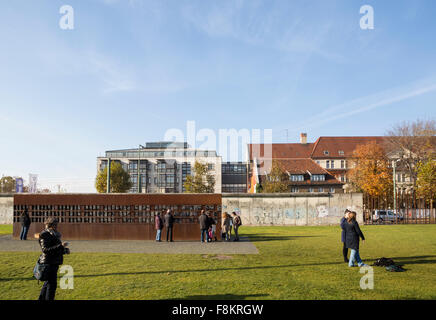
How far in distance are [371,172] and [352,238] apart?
45208mm

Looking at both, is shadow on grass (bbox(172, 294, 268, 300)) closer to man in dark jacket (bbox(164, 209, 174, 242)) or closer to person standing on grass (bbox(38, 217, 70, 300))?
person standing on grass (bbox(38, 217, 70, 300))

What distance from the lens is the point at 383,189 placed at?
4975cm

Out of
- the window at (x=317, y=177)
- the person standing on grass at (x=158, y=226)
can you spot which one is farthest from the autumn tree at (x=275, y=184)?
the person standing on grass at (x=158, y=226)

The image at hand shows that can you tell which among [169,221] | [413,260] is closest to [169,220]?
[169,221]

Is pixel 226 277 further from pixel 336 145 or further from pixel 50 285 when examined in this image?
pixel 336 145

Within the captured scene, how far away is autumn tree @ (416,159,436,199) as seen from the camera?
39531 mm

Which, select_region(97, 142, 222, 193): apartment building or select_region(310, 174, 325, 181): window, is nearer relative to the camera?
select_region(310, 174, 325, 181): window

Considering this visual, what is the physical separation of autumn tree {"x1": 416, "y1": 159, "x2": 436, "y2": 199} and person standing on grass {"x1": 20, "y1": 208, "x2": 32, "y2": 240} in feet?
131

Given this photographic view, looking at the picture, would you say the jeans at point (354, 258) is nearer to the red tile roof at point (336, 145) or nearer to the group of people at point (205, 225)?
the group of people at point (205, 225)

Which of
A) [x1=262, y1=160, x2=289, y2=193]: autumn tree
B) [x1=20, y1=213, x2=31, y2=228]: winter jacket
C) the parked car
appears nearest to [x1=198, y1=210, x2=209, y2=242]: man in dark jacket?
[x1=20, y1=213, x2=31, y2=228]: winter jacket

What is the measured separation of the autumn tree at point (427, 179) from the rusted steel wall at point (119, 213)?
101ft
